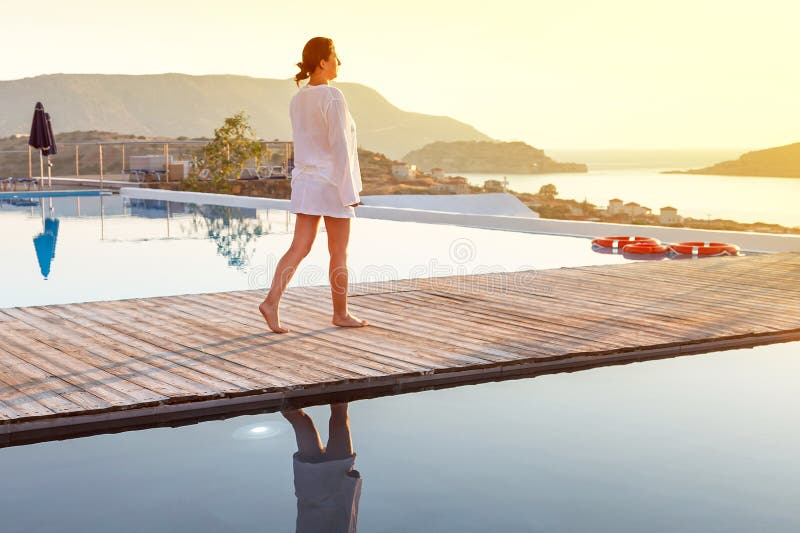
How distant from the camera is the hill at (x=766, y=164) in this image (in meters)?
45.1

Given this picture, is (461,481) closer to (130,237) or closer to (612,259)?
(612,259)

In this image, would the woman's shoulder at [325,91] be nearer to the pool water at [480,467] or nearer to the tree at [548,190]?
the pool water at [480,467]

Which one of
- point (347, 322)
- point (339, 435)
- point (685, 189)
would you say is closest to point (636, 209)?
point (347, 322)

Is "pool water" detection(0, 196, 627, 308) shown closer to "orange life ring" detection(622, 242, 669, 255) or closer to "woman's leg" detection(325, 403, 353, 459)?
"orange life ring" detection(622, 242, 669, 255)

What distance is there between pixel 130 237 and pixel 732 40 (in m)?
34.3

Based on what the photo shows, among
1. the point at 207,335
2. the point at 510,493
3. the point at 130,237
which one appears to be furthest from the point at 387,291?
the point at 130,237

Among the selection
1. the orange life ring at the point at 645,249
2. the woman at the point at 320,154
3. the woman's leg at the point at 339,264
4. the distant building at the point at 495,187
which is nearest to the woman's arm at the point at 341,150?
the woman at the point at 320,154

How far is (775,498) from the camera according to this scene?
2.48 m

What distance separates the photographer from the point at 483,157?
215 feet

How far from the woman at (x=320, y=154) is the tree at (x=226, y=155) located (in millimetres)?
12537

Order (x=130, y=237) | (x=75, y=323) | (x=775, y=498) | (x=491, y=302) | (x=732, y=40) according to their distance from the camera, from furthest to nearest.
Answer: (x=732, y=40) → (x=130, y=237) → (x=491, y=302) → (x=75, y=323) → (x=775, y=498)

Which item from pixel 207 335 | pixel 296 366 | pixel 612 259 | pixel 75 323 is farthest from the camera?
pixel 612 259

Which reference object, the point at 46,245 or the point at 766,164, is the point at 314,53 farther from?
the point at 766,164

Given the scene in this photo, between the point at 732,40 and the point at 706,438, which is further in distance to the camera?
the point at 732,40
